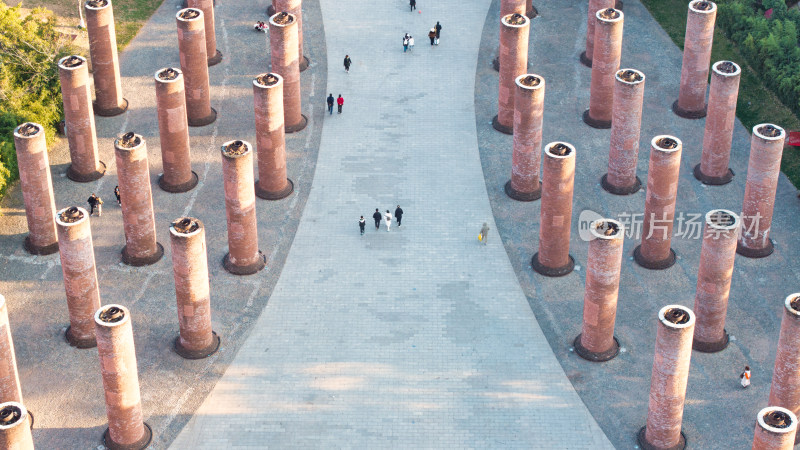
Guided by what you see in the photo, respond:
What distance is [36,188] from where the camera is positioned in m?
74.1

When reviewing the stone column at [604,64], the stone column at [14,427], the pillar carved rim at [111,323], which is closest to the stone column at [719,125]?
the stone column at [604,64]

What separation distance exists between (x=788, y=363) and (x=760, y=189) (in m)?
14.2

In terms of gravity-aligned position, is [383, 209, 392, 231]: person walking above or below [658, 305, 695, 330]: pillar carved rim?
below

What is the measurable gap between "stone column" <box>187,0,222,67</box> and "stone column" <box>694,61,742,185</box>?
32.0 meters

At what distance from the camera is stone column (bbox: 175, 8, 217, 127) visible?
84.0m

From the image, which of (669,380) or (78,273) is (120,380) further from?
(669,380)

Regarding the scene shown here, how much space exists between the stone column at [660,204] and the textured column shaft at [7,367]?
32.9 meters

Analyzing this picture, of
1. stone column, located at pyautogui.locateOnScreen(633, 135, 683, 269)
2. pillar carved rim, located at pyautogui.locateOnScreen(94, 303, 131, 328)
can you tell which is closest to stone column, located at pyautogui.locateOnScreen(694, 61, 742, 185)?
stone column, located at pyautogui.locateOnScreen(633, 135, 683, 269)

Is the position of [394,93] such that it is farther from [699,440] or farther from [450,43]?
[699,440]

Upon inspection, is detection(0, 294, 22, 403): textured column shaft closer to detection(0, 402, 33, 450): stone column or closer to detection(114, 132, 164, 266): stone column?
detection(0, 402, 33, 450): stone column

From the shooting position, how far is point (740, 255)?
3004 inches

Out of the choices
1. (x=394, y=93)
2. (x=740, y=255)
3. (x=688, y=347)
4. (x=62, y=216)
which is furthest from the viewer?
(x=394, y=93)

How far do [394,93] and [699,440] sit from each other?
3404cm

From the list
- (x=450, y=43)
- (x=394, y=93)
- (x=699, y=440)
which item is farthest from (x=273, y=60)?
(x=699, y=440)
